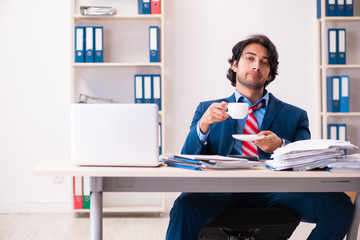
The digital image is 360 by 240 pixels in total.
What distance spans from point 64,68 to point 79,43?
34 cm

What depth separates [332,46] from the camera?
3.76 m

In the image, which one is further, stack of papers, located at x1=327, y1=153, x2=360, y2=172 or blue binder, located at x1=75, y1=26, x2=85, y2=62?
blue binder, located at x1=75, y1=26, x2=85, y2=62

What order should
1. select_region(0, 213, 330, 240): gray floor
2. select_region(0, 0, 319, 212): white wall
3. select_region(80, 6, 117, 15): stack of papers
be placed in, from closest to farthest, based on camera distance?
1. select_region(0, 213, 330, 240): gray floor
2. select_region(80, 6, 117, 15): stack of papers
3. select_region(0, 0, 319, 212): white wall

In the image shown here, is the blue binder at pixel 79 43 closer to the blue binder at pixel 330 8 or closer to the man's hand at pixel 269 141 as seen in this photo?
the blue binder at pixel 330 8

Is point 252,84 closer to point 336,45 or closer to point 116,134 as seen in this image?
point 116,134

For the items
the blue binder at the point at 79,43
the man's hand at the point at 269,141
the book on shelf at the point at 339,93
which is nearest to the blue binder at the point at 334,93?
the book on shelf at the point at 339,93

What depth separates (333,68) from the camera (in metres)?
3.93

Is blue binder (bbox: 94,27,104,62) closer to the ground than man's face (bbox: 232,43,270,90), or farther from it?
farther from it

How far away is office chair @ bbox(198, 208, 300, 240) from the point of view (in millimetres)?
1613

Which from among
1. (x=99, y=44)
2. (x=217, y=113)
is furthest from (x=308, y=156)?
(x=99, y=44)

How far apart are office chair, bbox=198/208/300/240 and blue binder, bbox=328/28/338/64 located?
2436 mm

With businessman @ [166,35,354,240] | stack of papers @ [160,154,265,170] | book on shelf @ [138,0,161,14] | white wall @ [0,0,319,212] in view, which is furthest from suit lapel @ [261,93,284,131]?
book on shelf @ [138,0,161,14]

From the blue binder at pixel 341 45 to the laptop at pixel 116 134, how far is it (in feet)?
9.41

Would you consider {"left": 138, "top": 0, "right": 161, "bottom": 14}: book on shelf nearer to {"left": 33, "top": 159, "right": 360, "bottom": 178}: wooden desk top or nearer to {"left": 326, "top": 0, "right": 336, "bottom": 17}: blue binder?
{"left": 326, "top": 0, "right": 336, "bottom": 17}: blue binder
